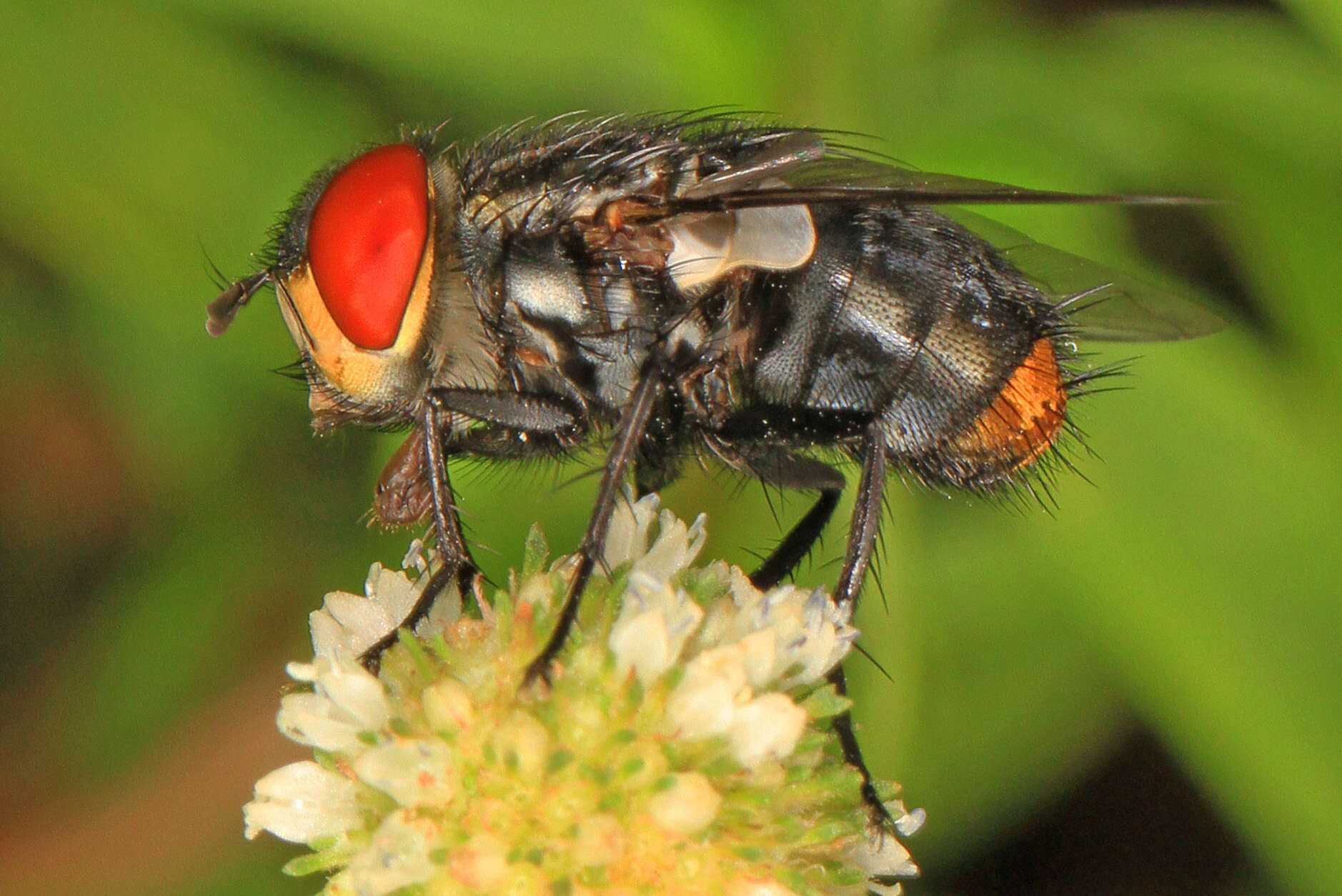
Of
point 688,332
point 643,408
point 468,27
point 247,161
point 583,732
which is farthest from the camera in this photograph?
point 247,161

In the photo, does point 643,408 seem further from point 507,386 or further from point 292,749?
point 292,749

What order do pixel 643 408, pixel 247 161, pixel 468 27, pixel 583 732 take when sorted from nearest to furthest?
pixel 583 732, pixel 643 408, pixel 468 27, pixel 247 161

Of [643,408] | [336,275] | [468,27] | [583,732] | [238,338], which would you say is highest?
[468,27]

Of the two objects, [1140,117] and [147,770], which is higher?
[1140,117]

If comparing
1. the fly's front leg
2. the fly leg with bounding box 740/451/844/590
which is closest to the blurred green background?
the fly leg with bounding box 740/451/844/590

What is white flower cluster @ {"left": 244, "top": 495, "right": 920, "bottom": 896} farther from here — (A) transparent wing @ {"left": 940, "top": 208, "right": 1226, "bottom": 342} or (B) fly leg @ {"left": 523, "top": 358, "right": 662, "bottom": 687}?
(A) transparent wing @ {"left": 940, "top": 208, "right": 1226, "bottom": 342}

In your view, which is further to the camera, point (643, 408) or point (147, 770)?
point (147, 770)

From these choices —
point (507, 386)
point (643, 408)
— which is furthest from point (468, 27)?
point (643, 408)
